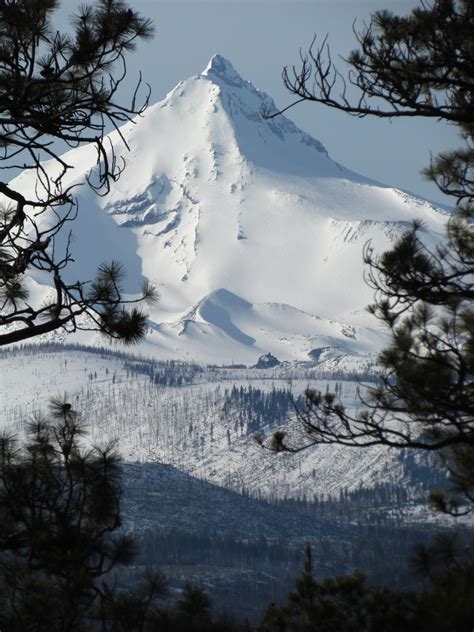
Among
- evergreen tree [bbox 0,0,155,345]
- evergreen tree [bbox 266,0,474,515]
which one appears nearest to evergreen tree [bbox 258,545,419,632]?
evergreen tree [bbox 266,0,474,515]

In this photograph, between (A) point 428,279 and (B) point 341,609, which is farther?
(B) point 341,609

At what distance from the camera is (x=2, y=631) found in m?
9.35

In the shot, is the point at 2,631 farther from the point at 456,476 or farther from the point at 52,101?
the point at 456,476

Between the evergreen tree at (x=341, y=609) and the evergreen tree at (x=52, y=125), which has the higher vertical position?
the evergreen tree at (x=52, y=125)

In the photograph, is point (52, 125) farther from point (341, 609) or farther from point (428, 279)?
point (341, 609)

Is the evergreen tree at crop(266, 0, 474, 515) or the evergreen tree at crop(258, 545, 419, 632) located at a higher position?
the evergreen tree at crop(266, 0, 474, 515)

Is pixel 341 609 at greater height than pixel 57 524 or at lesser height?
lesser

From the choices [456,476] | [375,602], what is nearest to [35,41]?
[456,476]

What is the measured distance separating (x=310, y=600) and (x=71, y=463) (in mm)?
10621

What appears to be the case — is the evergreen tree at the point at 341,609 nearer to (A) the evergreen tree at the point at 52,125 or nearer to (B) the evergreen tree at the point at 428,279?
(B) the evergreen tree at the point at 428,279

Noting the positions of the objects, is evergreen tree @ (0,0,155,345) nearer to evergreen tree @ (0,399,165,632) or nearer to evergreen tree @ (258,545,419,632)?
evergreen tree @ (0,399,165,632)

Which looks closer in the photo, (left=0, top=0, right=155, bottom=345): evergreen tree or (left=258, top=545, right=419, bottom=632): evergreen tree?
(left=0, top=0, right=155, bottom=345): evergreen tree

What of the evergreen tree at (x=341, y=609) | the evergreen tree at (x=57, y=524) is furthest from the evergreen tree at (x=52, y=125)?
the evergreen tree at (x=341, y=609)

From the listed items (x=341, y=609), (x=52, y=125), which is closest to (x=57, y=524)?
(x=52, y=125)
